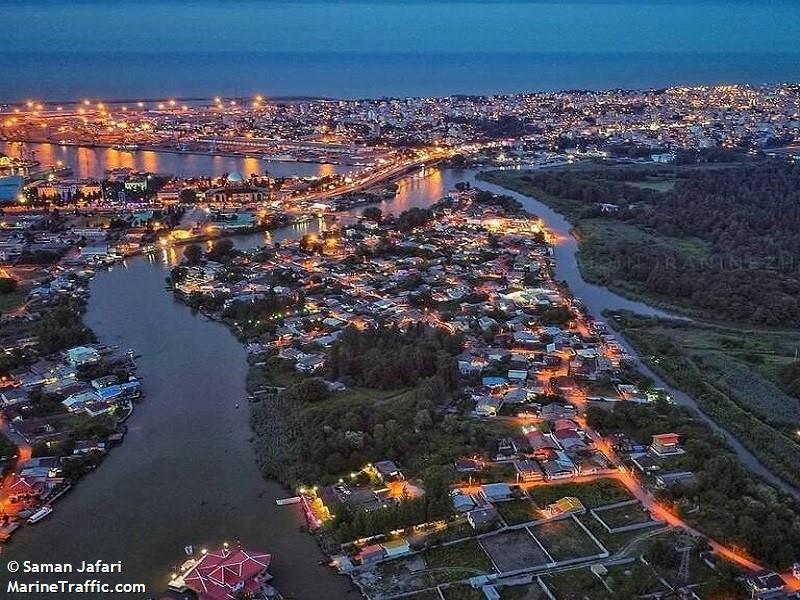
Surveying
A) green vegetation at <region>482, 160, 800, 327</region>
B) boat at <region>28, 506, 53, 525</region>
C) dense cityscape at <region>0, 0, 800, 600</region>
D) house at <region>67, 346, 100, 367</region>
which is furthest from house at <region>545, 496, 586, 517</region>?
green vegetation at <region>482, 160, 800, 327</region>

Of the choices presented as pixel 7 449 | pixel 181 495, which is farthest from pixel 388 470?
pixel 7 449

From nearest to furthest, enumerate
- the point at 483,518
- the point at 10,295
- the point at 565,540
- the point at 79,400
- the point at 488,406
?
the point at 565,540 < the point at 483,518 < the point at 488,406 < the point at 79,400 < the point at 10,295

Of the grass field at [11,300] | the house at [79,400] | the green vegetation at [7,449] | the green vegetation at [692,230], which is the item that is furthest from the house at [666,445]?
the grass field at [11,300]

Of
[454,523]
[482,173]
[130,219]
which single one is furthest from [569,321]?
[482,173]

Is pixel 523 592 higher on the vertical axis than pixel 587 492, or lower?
lower

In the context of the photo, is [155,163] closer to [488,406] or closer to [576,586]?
[488,406]

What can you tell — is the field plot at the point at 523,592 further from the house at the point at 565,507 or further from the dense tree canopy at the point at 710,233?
the dense tree canopy at the point at 710,233

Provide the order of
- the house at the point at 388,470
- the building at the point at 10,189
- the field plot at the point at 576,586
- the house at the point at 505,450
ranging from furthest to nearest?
the building at the point at 10,189
the house at the point at 505,450
the house at the point at 388,470
the field plot at the point at 576,586

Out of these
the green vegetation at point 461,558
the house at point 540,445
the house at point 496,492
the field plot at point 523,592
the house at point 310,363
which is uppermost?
the house at point 310,363

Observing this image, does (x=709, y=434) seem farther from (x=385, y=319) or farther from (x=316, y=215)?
(x=316, y=215)
